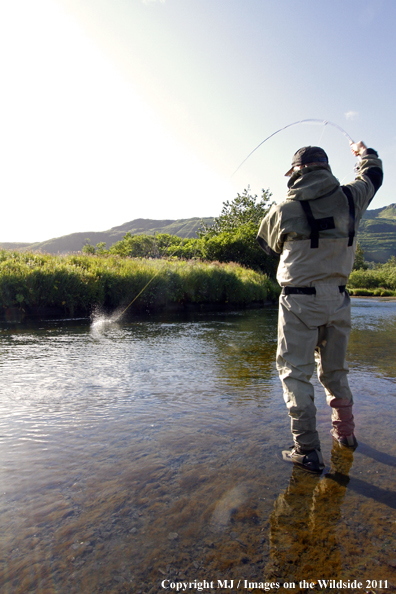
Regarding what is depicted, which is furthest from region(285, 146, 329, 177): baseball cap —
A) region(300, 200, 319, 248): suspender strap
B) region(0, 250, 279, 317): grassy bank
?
region(0, 250, 279, 317): grassy bank

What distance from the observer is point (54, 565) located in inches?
65.4

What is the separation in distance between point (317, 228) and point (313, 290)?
17.8 inches

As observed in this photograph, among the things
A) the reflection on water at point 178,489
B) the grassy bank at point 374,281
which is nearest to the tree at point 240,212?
the grassy bank at point 374,281

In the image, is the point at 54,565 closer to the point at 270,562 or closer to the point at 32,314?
the point at 270,562

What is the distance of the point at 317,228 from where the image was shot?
2.72 meters

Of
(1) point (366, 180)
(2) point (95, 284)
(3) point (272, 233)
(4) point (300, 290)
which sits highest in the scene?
(1) point (366, 180)

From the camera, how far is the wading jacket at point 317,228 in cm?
273

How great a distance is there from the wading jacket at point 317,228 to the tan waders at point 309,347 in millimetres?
128

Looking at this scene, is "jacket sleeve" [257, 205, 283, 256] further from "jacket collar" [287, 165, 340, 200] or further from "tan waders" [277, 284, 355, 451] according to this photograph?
"tan waders" [277, 284, 355, 451]

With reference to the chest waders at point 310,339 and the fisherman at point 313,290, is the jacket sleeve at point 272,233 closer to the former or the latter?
the fisherman at point 313,290

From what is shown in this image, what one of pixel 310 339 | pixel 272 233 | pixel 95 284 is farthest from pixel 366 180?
pixel 95 284

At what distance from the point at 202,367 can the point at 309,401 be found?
10.0 feet

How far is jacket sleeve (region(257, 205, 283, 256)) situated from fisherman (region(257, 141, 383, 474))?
0.02m

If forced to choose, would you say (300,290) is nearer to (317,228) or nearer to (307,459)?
(317,228)
